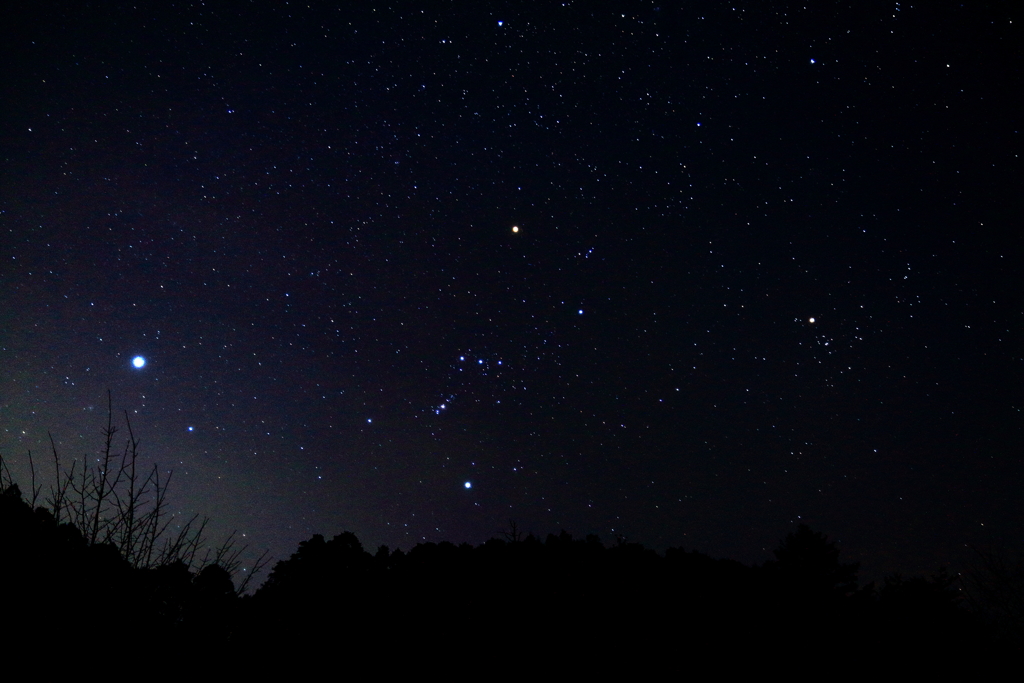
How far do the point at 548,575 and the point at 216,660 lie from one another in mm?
7781

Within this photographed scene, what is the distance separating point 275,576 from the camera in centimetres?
1209

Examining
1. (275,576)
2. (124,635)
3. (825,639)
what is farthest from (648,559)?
(124,635)

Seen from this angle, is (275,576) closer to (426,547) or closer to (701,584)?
(426,547)

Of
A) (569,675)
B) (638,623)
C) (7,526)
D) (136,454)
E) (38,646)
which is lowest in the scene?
(569,675)

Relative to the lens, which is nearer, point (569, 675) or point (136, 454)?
point (136, 454)

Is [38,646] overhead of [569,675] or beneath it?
overhead

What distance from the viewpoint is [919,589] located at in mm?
15664

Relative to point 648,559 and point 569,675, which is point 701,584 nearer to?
point 648,559

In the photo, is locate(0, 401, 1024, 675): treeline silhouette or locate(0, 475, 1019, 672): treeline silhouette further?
locate(0, 475, 1019, 672): treeline silhouette

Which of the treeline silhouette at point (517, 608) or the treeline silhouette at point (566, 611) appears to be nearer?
the treeline silhouette at point (517, 608)

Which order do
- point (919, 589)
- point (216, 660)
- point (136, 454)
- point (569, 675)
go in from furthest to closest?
point (919, 589), point (569, 675), point (216, 660), point (136, 454)

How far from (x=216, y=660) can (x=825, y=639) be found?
1167 cm

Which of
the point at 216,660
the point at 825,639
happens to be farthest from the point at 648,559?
the point at 216,660

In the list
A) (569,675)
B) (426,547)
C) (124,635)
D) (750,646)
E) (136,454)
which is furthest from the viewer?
(426,547)
